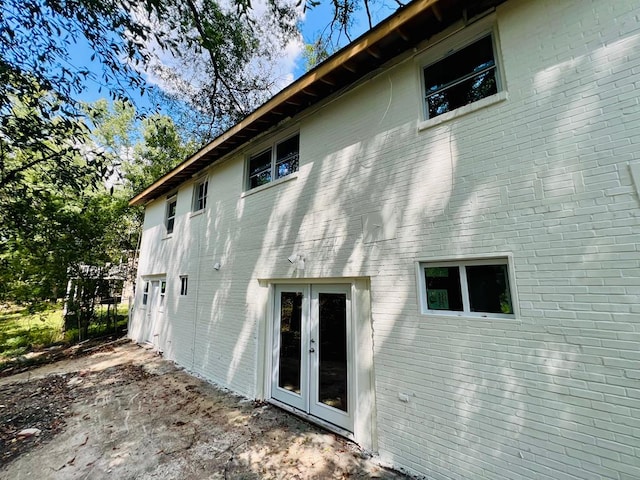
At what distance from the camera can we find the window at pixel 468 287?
9.80ft

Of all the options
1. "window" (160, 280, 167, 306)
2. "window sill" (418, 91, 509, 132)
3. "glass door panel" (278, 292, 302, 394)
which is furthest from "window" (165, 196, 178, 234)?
"window sill" (418, 91, 509, 132)

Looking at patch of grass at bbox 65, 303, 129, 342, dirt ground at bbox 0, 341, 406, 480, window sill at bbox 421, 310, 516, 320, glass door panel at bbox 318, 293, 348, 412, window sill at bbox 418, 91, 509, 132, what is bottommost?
dirt ground at bbox 0, 341, 406, 480

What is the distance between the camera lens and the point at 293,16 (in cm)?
585

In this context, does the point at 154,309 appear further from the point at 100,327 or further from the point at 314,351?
the point at 314,351

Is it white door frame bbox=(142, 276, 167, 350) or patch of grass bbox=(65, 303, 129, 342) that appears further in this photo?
patch of grass bbox=(65, 303, 129, 342)

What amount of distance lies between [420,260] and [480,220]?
0.84 meters

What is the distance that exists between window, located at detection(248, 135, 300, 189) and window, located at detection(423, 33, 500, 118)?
282cm

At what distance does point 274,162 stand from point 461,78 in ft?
13.1

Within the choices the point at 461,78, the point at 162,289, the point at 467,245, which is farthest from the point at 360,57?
the point at 162,289

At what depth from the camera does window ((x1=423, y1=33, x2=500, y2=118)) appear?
3.45 meters

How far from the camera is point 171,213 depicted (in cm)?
1060

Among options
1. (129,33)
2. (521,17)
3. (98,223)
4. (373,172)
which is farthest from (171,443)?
(98,223)

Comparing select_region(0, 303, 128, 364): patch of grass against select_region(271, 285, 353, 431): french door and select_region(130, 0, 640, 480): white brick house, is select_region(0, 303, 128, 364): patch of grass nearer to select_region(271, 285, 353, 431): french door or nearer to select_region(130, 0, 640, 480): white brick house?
select_region(271, 285, 353, 431): french door

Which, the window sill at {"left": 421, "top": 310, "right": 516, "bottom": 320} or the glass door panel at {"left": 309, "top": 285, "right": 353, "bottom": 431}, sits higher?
the window sill at {"left": 421, "top": 310, "right": 516, "bottom": 320}
